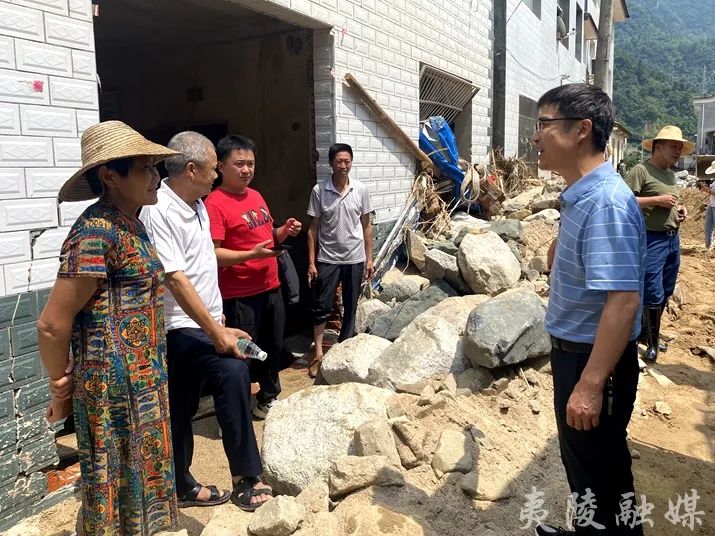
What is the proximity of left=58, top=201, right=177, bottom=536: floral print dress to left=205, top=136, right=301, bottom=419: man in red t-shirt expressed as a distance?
1124 mm

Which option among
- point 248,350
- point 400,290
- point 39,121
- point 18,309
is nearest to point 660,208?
point 400,290

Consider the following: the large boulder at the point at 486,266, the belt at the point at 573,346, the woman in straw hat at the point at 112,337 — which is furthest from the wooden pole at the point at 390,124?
the belt at the point at 573,346

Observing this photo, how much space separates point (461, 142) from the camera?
29.2ft

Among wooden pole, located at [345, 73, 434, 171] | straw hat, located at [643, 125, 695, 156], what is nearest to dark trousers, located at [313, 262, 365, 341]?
wooden pole, located at [345, 73, 434, 171]

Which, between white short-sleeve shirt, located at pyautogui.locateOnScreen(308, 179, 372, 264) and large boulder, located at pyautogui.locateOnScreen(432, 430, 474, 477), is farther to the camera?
white short-sleeve shirt, located at pyautogui.locateOnScreen(308, 179, 372, 264)

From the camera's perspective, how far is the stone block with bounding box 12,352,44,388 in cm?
273

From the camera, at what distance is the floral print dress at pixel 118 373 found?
199 cm

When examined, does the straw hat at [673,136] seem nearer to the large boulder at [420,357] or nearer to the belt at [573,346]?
the large boulder at [420,357]

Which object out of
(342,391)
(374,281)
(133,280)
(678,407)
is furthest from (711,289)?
(133,280)

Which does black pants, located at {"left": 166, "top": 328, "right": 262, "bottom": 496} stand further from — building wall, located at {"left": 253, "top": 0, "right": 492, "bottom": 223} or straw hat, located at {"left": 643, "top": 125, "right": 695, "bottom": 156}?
straw hat, located at {"left": 643, "top": 125, "right": 695, "bottom": 156}

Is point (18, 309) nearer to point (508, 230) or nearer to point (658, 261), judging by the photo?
point (658, 261)

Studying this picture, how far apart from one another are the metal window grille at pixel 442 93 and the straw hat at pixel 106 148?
532cm

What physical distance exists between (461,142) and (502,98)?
1515mm

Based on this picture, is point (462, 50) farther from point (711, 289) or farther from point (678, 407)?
point (678, 407)
